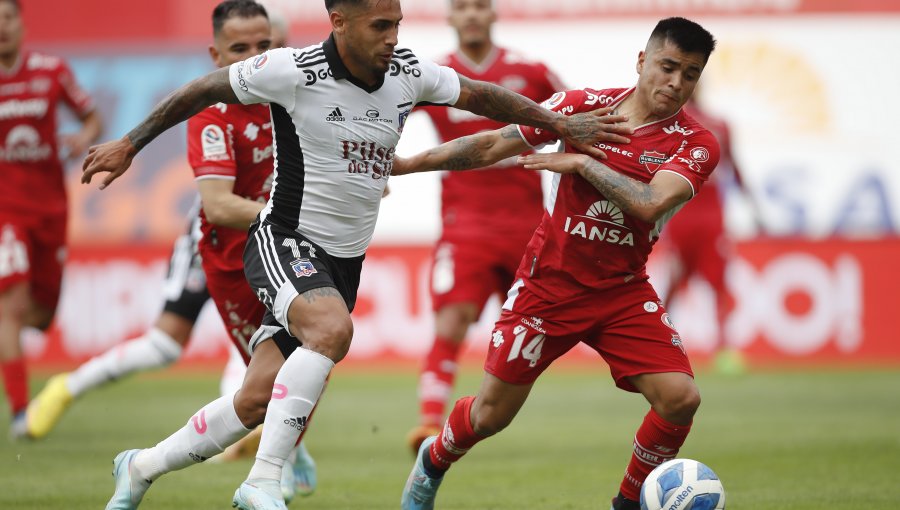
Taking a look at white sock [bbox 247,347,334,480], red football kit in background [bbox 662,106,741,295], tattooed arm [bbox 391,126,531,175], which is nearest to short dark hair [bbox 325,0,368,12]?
tattooed arm [bbox 391,126,531,175]

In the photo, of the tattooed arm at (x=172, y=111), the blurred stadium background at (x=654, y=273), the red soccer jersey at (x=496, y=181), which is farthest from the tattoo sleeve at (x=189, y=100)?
the red soccer jersey at (x=496, y=181)

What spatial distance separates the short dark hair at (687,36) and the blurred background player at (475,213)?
3112mm

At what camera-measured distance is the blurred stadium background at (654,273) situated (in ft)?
29.2

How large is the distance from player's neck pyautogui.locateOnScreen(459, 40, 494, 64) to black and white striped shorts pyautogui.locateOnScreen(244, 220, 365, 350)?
3.68m

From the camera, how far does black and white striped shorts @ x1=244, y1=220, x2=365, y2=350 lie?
5.61 metres

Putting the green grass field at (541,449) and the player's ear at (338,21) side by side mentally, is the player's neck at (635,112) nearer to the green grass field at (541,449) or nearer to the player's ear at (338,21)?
the player's ear at (338,21)

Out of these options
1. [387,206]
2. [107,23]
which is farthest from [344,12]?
[107,23]

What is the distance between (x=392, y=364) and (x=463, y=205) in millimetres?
7138

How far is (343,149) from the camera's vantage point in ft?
18.8

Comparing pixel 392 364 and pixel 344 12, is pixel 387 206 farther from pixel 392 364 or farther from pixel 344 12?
pixel 344 12

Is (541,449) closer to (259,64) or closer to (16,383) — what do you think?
(16,383)

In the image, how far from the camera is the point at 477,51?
9.38m

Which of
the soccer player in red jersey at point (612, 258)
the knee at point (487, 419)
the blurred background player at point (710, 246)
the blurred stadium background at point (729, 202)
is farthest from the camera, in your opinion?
the blurred stadium background at point (729, 202)

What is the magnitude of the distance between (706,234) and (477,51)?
5.48 metres
